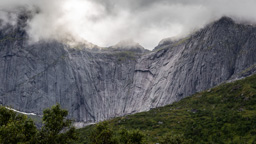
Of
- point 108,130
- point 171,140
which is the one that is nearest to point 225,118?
point 171,140

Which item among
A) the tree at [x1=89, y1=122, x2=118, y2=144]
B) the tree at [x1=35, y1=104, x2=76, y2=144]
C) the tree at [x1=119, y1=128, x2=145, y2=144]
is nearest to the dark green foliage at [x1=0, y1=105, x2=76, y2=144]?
the tree at [x1=35, y1=104, x2=76, y2=144]

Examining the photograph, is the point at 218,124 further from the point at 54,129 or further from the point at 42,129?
the point at 42,129

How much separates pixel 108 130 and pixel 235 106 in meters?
147

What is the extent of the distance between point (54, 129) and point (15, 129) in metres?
9.38

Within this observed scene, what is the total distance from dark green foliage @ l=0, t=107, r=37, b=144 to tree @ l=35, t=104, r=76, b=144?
8.43 feet

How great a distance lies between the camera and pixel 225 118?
165625 millimetres

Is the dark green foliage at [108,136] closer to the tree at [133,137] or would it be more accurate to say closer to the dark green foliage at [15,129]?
the tree at [133,137]

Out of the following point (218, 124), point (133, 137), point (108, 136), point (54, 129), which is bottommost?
point (218, 124)

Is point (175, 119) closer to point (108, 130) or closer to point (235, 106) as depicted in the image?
point (235, 106)

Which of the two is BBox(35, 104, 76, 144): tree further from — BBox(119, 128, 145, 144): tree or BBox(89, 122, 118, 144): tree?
BBox(119, 128, 145, 144): tree

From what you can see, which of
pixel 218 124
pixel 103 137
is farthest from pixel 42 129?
pixel 218 124

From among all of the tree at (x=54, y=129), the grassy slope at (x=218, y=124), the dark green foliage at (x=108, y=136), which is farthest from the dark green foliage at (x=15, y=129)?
the grassy slope at (x=218, y=124)

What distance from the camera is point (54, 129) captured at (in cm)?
5906

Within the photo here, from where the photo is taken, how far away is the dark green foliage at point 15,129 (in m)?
51.3
